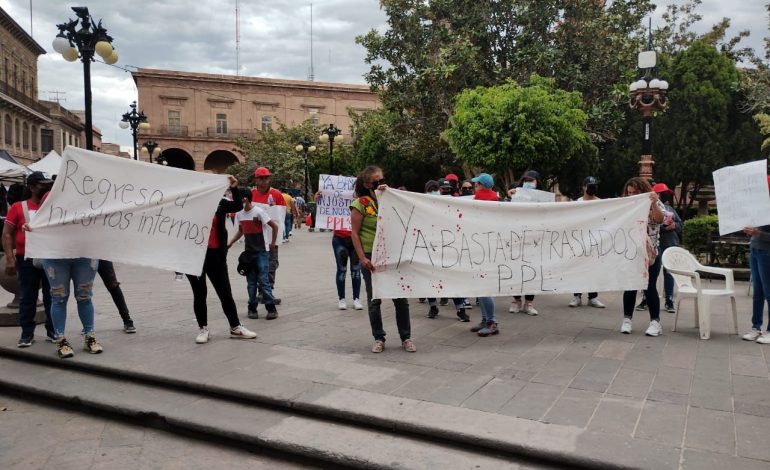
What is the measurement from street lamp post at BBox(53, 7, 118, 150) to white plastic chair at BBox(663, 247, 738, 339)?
30.2 feet

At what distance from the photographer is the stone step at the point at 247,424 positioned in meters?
3.62

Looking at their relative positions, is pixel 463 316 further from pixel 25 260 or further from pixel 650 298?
pixel 25 260

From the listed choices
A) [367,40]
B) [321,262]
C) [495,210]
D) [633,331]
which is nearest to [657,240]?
[633,331]

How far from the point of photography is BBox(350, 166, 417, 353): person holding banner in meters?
5.61

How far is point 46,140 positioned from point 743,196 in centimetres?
6179

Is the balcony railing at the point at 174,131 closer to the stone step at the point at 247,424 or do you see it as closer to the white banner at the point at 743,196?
the stone step at the point at 247,424

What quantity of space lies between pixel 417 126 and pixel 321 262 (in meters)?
14.2

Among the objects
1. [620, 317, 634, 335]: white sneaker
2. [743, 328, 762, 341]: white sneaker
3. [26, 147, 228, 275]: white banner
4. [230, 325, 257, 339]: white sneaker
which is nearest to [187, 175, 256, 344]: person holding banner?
[26, 147, 228, 275]: white banner

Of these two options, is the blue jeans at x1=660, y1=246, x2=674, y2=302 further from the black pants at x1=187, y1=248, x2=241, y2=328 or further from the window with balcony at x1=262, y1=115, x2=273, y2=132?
the window with balcony at x1=262, y1=115, x2=273, y2=132

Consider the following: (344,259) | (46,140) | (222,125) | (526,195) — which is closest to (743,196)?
(526,195)

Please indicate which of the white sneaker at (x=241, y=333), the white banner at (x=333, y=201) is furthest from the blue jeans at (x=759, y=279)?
the white sneaker at (x=241, y=333)

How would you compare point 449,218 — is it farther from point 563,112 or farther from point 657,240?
point 563,112

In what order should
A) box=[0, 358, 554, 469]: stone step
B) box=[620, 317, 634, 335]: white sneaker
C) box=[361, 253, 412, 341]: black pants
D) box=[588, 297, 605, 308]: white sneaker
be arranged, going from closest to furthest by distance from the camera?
1. box=[0, 358, 554, 469]: stone step
2. box=[361, 253, 412, 341]: black pants
3. box=[620, 317, 634, 335]: white sneaker
4. box=[588, 297, 605, 308]: white sneaker

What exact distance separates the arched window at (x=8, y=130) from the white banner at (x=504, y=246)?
158ft
